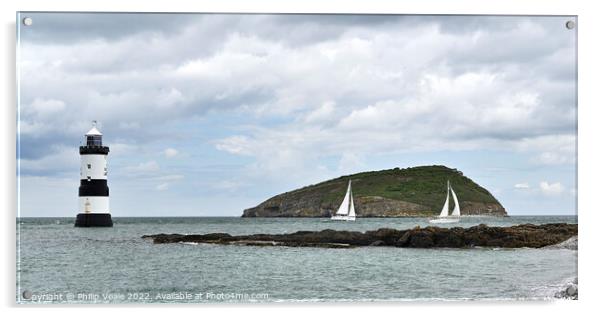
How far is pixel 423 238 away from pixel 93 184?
7.72 metres

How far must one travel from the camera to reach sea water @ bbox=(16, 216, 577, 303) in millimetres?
10969

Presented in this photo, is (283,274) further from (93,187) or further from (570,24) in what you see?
(570,24)

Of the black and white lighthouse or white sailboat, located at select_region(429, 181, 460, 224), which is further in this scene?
white sailboat, located at select_region(429, 181, 460, 224)

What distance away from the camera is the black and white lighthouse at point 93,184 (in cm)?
1386

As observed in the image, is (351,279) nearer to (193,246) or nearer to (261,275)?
(261,275)

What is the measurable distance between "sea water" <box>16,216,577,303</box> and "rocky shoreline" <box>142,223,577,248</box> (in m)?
0.52

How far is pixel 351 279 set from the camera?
13.3 m

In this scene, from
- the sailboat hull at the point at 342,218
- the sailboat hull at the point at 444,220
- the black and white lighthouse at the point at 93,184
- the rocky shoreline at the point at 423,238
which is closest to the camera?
the black and white lighthouse at the point at 93,184

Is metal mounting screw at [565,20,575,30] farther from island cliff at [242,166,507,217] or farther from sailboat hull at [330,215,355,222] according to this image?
sailboat hull at [330,215,355,222]

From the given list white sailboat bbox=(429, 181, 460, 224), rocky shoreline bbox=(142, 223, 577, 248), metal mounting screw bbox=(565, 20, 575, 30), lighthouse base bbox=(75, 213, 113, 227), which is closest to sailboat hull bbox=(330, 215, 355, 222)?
white sailboat bbox=(429, 181, 460, 224)

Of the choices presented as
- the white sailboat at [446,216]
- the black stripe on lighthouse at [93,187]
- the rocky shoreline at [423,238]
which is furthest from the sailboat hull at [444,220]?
the black stripe on lighthouse at [93,187]

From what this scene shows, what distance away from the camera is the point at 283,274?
13516mm

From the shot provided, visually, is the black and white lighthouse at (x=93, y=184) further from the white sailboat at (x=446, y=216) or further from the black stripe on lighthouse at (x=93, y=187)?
the white sailboat at (x=446, y=216)

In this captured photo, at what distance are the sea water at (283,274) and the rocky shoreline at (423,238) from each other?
0.52 m
